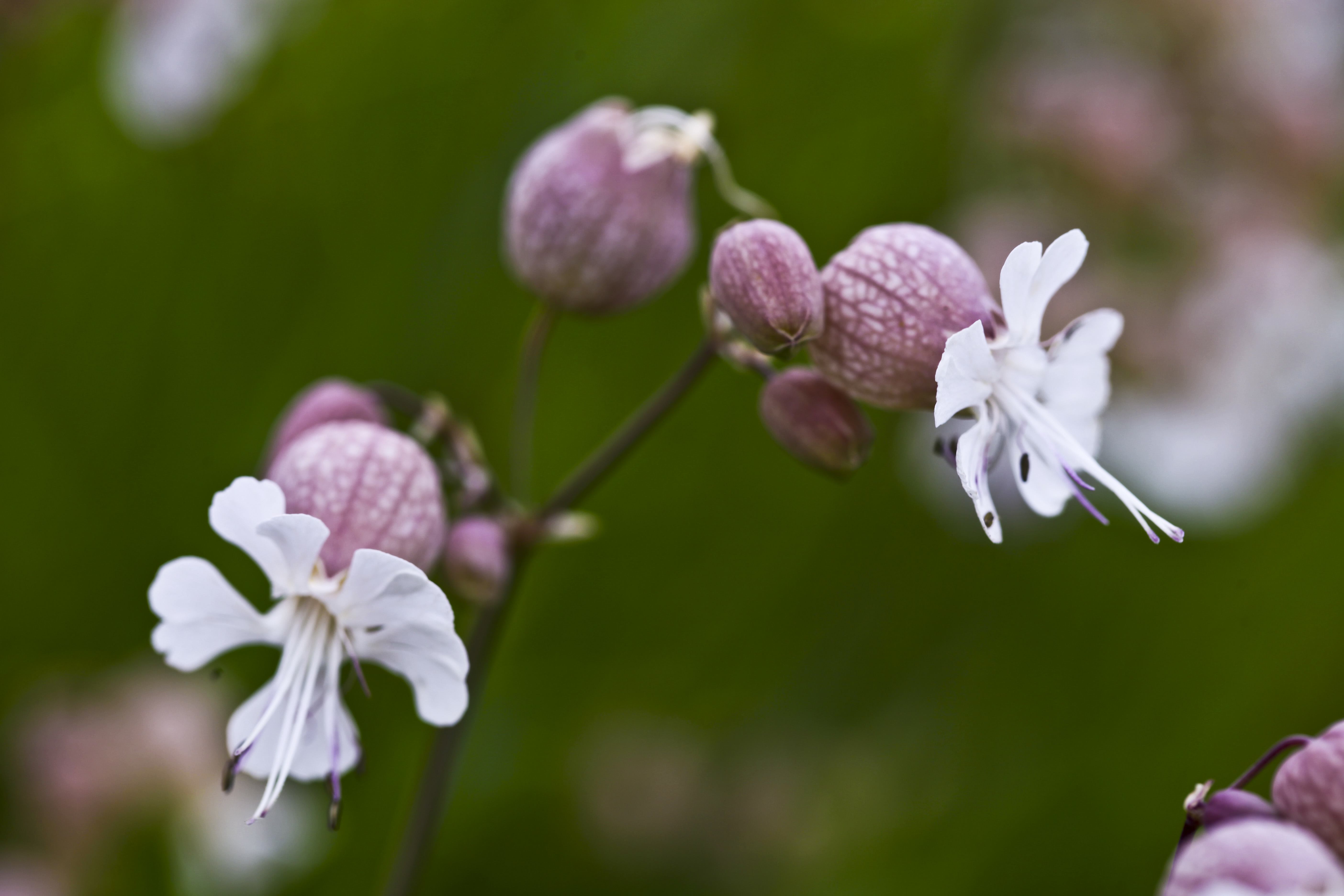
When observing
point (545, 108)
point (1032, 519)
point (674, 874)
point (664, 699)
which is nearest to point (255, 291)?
point (545, 108)

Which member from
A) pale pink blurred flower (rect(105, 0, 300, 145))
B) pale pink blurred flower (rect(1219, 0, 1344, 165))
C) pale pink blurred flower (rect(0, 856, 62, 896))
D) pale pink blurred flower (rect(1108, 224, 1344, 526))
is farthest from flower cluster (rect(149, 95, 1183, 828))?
pale pink blurred flower (rect(1219, 0, 1344, 165))

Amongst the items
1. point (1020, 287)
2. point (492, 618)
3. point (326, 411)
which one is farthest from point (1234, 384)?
point (326, 411)

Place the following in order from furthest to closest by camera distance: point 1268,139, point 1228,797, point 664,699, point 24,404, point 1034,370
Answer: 1. point 1268,139
2. point 664,699
3. point 24,404
4. point 1034,370
5. point 1228,797

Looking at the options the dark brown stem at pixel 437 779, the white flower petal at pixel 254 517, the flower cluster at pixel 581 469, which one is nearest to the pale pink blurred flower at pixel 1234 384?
the flower cluster at pixel 581 469

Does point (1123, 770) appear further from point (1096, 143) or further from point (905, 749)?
point (1096, 143)

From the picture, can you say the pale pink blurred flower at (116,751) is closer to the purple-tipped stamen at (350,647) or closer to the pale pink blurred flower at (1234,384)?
the purple-tipped stamen at (350,647)
